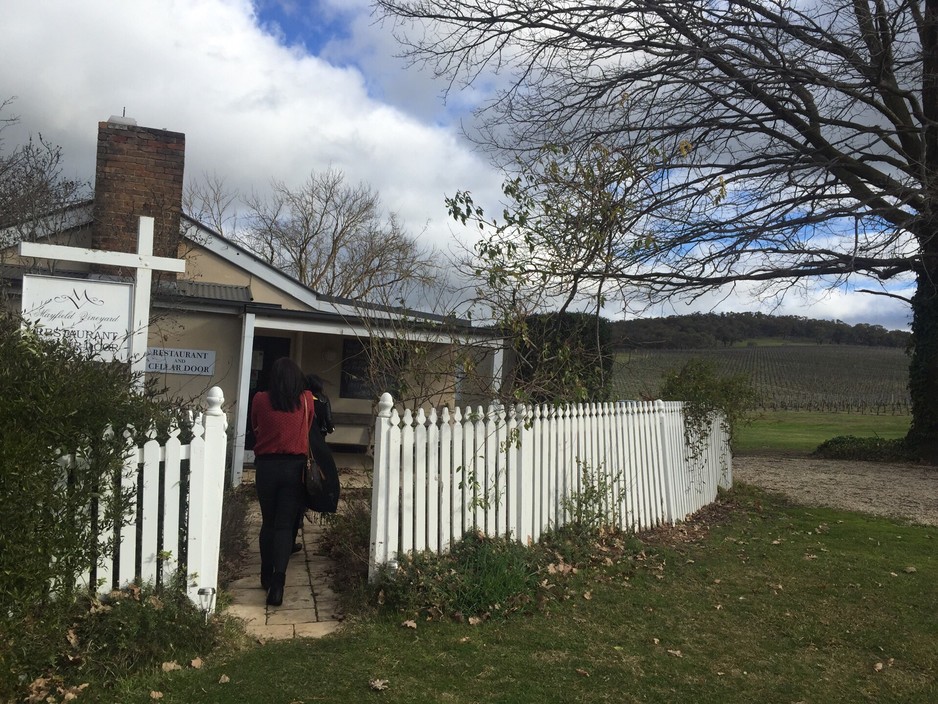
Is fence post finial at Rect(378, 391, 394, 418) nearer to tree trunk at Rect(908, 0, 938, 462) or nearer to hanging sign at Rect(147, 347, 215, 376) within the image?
hanging sign at Rect(147, 347, 215, 376)

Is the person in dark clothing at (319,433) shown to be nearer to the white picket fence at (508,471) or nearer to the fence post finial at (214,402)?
the white picket fence at (508,471)

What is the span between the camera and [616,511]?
710 cm

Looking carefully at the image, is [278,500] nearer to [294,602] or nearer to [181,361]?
[294,602]

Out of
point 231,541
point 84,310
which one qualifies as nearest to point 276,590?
point 231,541

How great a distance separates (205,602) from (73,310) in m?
2.40

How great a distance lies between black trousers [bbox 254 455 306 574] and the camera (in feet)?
16.7

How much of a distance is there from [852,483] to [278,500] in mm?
10386

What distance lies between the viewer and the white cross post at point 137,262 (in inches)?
219

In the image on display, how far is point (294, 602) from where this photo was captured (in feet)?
16.9

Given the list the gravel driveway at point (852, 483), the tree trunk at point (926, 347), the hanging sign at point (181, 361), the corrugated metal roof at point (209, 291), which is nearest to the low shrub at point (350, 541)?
the hanging sign at point (181, 361)

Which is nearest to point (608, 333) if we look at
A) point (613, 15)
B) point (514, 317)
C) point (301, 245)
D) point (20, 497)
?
point (613, 15)

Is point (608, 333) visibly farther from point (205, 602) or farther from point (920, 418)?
point (205, 602)

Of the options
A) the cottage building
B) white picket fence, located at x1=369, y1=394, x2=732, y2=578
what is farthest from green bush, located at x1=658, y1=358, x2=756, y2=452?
the cottage building

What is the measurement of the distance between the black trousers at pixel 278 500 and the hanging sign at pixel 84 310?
4.19 ft
